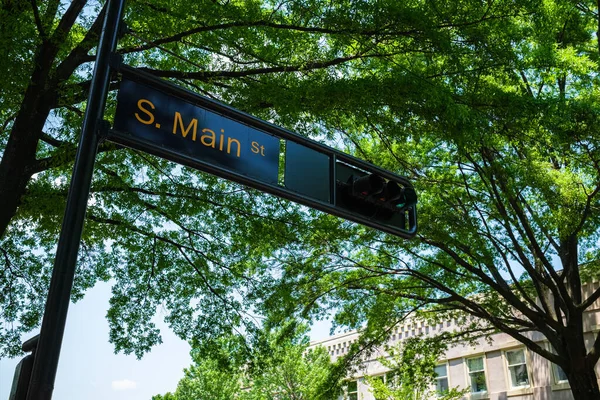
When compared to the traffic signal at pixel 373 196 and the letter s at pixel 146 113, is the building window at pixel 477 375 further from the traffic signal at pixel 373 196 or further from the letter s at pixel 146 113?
the letter s at pixel 146 113

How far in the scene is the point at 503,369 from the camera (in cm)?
2311

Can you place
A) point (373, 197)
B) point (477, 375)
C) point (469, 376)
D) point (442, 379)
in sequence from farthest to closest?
point (442, 379), point (469, 376), point (477, 375), point (373, 197)

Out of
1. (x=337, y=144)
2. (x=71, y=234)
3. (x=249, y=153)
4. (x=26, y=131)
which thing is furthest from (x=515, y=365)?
(x=71, y=234)

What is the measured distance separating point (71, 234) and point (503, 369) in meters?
23.0

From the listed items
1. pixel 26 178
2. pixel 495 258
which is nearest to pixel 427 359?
pixel 495 258

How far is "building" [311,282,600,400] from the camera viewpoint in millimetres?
20781

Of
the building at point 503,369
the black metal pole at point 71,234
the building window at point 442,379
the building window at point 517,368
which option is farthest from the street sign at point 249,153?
the building window at point 442,379

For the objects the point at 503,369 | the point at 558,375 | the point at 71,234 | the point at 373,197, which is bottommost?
the point at 71,234

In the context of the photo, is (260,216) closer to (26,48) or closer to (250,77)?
(250,77)

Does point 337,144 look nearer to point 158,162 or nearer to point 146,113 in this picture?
point 158,162

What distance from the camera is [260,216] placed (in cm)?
Result: 1213

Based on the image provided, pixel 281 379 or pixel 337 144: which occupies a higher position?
pixel 337 144

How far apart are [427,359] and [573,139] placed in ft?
31.3

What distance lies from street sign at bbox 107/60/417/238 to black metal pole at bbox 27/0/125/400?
17cm
